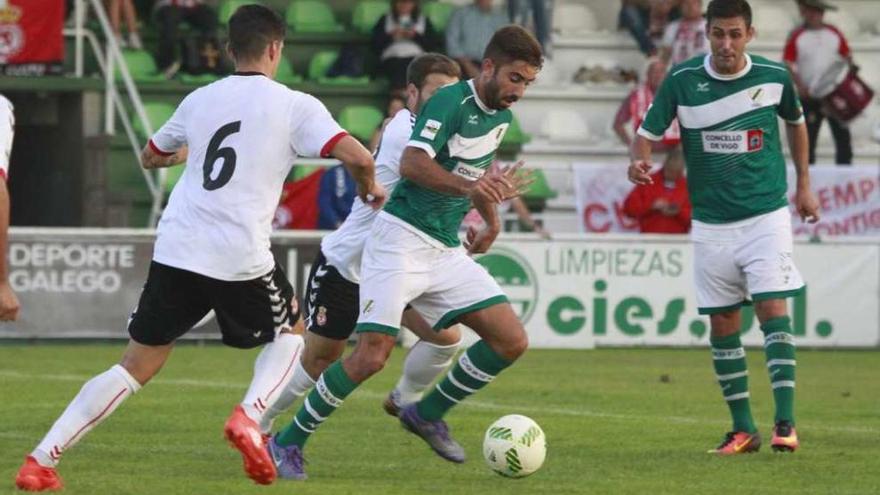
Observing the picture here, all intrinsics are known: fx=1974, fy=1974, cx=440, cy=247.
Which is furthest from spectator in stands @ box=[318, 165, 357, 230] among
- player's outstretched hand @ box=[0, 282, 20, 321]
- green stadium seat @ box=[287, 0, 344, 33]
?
player's outstretched hand @ box=[0, 282, 20, 321]

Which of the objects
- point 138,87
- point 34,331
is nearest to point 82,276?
point 34,331

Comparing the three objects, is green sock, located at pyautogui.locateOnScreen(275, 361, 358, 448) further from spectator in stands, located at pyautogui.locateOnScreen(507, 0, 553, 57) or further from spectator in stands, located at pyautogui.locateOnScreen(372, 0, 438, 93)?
spectator in stands, located at pyautogui.locateOnScreen(507, 0, 553, 57)

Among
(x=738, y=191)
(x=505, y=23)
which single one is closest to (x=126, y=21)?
(x=505, y=23)

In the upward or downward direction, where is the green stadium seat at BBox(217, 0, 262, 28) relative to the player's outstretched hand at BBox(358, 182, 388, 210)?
downward

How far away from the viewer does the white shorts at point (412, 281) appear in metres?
8.68

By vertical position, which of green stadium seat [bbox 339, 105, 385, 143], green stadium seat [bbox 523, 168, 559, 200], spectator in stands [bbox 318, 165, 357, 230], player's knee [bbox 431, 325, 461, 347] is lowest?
green stadium seat [bbox 523, 168, 559, 200]

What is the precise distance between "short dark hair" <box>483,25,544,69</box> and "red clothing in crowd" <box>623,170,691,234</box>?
1005 centimetres

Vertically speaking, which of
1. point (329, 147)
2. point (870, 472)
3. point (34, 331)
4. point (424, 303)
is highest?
point (329, 147)

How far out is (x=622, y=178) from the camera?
1959 centimetres

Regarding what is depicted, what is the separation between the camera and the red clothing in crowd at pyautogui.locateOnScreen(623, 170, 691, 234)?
18594 mm

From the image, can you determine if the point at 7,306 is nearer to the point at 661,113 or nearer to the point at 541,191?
the point at 661,113

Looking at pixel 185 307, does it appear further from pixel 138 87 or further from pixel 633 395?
pixel 138 87

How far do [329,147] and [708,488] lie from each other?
221 cm

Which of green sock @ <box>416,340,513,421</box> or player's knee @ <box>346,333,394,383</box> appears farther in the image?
green sock @ <box>416,340,513,421</box>
